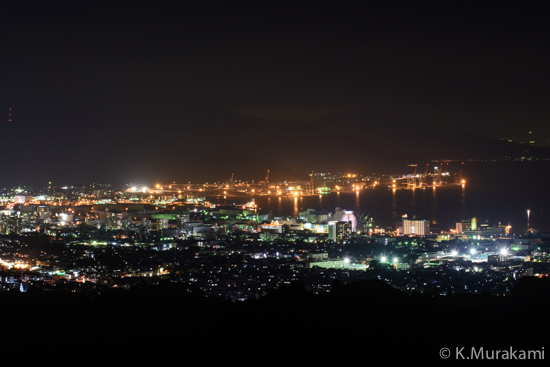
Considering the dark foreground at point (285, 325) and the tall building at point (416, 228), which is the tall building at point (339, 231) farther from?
the dark foreground at point (285, 325)

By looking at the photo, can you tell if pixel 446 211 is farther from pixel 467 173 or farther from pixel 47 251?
pixel 467 173

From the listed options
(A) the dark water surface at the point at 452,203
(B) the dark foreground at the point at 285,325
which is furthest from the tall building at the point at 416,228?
(B) the dark foreground at the point at 285,325

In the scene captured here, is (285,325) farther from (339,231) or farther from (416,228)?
(416,228)

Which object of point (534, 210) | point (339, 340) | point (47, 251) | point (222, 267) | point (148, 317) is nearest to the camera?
point (339, 340)

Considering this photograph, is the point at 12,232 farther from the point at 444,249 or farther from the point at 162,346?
the point at 162,346

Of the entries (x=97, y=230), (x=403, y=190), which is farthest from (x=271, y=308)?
(x=403, y=190)

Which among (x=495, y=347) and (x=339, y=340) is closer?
(x=495, y=347)

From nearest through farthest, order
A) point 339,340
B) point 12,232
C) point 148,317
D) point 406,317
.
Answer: point 339,340, point 406,317, point 148,317, point 12,232
